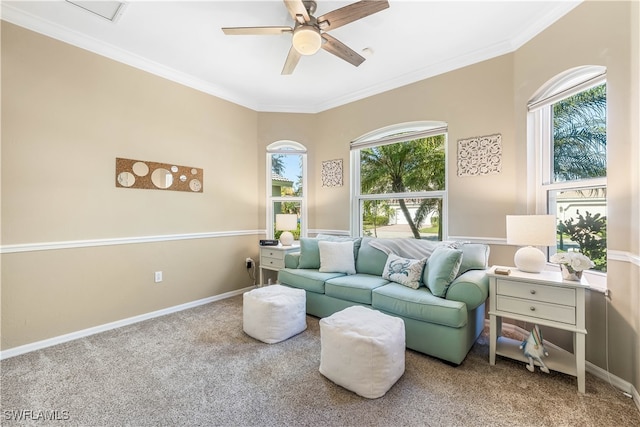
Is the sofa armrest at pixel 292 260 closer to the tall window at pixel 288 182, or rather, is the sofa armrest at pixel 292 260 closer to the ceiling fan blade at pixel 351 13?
the tall window at pixel 288 182

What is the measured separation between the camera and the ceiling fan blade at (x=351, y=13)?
172 cm

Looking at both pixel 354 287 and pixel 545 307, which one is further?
pixel 354 287

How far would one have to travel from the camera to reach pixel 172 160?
3.17 meters

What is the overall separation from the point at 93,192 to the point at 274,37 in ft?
7.55

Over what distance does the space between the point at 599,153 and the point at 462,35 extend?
154cm

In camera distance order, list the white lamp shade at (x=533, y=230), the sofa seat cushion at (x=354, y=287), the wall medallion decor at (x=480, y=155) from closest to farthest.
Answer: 1. the white lamp shade at (x=533, y=230)
2. the sofa seat cushion at (x=354, y=287)
3. the wall medallion decor at (x=480, y=155)

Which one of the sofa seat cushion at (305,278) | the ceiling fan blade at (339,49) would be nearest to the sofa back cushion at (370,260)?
the sofa seat cushion at (305,278)

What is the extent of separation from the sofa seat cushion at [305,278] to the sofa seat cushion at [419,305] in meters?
0.62

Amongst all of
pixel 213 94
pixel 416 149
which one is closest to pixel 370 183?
pixel 416 149

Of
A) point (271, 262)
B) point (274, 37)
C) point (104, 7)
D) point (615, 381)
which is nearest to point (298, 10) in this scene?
point (274, 37)

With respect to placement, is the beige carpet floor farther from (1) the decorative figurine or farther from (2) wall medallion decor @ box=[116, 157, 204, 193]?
(2) wall medallion decor @ box=[116, 157, 204, 193]

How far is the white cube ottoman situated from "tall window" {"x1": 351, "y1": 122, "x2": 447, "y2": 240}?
5.40 ft

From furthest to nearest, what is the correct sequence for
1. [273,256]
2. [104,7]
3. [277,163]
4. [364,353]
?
1. [277,163]
2. [273,256]
3. [104,7]
4. [364,353]

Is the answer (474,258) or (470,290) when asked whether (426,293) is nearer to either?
(470,290)
